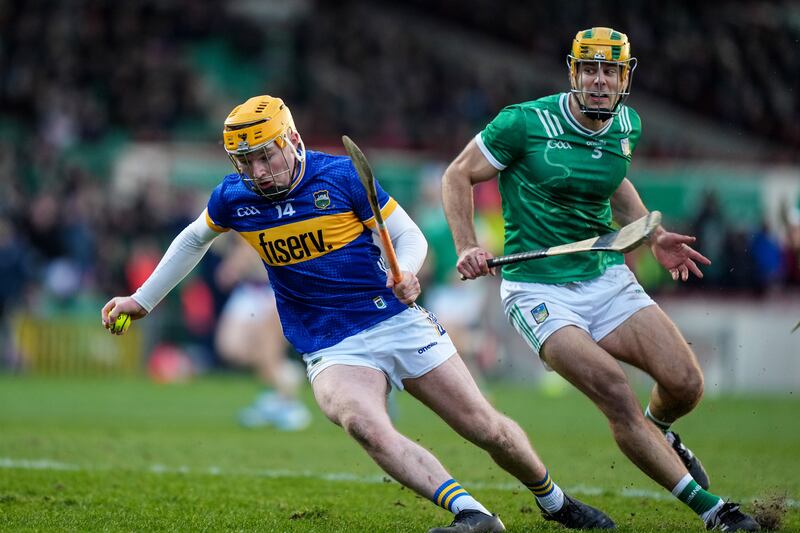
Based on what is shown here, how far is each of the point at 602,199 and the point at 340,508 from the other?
2.36 m

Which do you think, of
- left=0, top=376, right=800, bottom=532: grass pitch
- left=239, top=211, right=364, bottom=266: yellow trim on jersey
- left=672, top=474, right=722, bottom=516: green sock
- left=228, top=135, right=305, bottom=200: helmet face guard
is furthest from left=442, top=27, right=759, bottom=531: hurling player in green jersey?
left=228, top=135, right=305, bottom=200: helmet face guard

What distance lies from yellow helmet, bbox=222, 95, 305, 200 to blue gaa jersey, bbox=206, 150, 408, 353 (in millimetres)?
94

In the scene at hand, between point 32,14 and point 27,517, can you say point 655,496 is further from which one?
point 32,14

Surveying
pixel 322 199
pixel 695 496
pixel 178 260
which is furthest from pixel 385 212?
pixel 695 496

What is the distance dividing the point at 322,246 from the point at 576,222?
1.53 meters

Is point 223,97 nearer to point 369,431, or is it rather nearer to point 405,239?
point 405,239

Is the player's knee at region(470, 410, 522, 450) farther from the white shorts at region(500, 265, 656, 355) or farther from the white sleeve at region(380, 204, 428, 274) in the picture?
the white sleeve at region(380, 204, 428, 274)

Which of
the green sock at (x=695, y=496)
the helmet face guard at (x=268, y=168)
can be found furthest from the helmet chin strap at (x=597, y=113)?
the green sock at (x=695, y=496)

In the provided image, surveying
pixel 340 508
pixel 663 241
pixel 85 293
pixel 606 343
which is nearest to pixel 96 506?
pixel 340 508

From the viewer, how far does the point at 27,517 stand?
269 inches

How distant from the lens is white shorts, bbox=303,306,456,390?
21.3ft

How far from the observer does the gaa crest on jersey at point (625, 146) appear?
721 centimetres

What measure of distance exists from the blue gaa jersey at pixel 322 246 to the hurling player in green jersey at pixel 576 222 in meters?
0.56

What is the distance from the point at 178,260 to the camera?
271 inches
